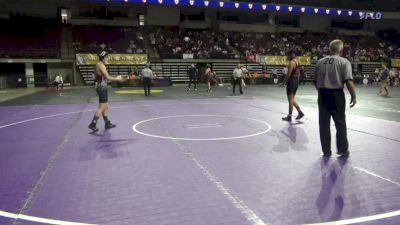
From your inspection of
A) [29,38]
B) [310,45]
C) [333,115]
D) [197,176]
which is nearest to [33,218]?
[197,176]

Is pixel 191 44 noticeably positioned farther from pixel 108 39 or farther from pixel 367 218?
pixel 367 218

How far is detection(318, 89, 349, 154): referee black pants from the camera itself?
19.9 feet

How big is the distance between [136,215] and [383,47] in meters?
47.5

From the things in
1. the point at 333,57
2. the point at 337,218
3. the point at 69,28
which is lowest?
the point at 337,218

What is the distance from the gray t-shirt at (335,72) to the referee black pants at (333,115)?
11 centimetres

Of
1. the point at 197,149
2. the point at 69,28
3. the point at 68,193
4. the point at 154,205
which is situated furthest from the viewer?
the point at 69,28

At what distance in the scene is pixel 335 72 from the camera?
6.00 meters

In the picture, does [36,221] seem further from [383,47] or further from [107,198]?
[383,47]

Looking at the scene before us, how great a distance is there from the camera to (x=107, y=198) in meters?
4.42

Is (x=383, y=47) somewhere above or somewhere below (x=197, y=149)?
above

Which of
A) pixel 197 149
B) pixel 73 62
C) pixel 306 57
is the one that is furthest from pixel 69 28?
pixel 197 149

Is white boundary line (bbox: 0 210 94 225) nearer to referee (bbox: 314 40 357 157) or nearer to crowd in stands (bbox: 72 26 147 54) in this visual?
referee (bbox: 314 40 357 157)

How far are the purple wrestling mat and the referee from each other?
1.06ft

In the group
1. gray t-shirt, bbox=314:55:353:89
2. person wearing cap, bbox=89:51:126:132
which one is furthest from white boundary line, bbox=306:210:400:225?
person wearing cap, bbox=89:51:126:132
